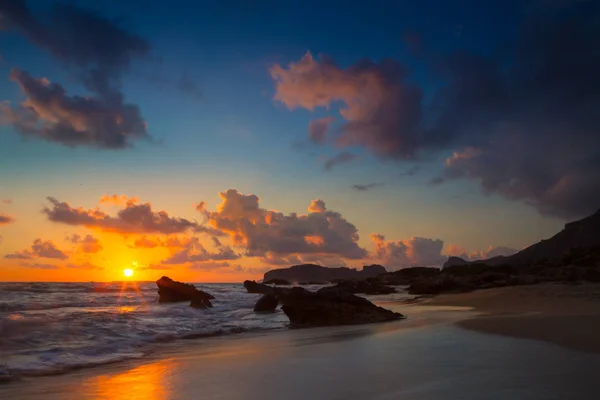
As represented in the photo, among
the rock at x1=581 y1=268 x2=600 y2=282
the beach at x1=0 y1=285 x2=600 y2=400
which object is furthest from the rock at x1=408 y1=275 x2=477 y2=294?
the beach at x1=0 y1=285 x2=600 y2=400

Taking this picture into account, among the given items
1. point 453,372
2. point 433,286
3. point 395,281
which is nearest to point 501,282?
point 433,286

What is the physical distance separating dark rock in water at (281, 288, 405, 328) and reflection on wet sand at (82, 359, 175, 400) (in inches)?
386

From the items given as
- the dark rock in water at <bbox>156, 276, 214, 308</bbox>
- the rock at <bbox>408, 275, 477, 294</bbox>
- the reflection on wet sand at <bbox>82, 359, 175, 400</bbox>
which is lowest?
the reflection on wet sand at <bbox>82, 359, 175, 400</bbox>

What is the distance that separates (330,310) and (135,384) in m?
11.8

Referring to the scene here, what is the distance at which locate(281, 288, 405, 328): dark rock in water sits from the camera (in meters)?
17.1

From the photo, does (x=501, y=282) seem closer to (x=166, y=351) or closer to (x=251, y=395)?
(x=166, y=351)

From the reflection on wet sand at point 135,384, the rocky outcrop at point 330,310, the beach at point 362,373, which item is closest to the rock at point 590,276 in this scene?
the rocky outcrop at point 330,310

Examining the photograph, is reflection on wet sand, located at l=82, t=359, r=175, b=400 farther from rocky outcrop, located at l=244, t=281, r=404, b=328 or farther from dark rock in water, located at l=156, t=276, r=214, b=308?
dark rock in water, located at l=156, t=276, r=214, b=308

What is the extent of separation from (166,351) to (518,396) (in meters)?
9.18

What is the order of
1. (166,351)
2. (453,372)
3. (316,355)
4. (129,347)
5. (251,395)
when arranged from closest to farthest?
(251,395) → (453,372) → (316,355) → (166,351) → (129,347)

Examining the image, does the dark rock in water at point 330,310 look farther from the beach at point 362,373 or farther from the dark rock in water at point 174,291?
the dark rock in water at point 174,291

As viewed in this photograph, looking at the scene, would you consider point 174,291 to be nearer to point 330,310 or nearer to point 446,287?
point 330,310

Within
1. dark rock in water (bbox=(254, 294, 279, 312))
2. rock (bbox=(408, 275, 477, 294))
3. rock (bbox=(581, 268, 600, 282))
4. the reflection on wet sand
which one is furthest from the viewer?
rock (bbox=(408, 275, 477, 294))

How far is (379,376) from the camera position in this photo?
6.09 metres
